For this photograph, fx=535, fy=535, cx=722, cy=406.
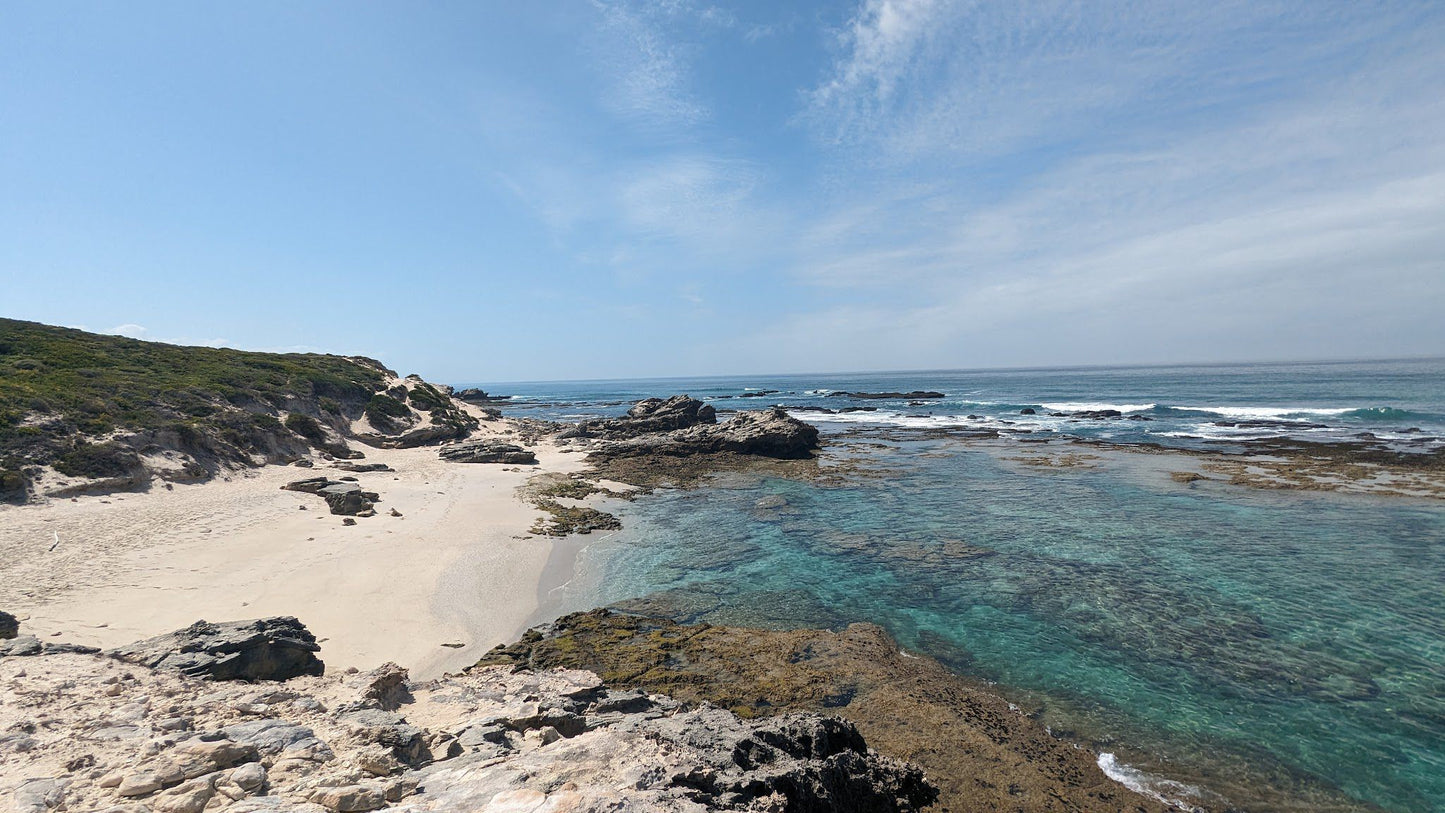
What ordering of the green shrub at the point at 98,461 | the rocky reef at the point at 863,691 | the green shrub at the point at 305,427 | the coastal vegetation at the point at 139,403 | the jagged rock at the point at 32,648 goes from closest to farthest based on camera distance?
the rocky reef at the point at 863,691, the jagged rock at the point at 32,648, the green shrub at the point at 98,461, the coastal vegetation at the point at 139,403, the green shrub at the point at 305,427

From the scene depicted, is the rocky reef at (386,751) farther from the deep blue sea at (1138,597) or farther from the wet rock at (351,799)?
the deep blue sea at (1138,597)

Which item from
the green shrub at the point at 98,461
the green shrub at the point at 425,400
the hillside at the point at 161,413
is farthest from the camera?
the green shrub at the point at 425,400

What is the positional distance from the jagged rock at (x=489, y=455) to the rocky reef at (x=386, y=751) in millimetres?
24639

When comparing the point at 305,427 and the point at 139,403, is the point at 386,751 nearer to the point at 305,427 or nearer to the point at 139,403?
the point at 139,403

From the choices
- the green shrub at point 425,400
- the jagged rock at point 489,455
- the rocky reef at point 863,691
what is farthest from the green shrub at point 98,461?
the green shrub at point 425,400

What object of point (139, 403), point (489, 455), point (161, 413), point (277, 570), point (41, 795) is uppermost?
point (139, 403)

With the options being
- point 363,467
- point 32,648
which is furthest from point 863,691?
point 363,467

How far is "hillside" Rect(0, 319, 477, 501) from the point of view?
58.5ft

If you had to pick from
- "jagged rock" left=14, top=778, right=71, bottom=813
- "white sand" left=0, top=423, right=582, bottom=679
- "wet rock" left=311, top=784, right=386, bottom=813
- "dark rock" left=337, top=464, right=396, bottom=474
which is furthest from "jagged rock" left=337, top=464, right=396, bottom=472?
"wet rock" left=311, top=784, right=386, bottom=813

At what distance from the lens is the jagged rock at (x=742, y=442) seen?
35500mm

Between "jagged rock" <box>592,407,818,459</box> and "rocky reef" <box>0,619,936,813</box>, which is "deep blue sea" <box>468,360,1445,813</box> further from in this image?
"jagged rock" <box>592,407,818,459</box>

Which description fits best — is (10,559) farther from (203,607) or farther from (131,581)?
(203,607)

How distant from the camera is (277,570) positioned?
13.3 m

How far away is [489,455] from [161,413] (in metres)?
13.8
